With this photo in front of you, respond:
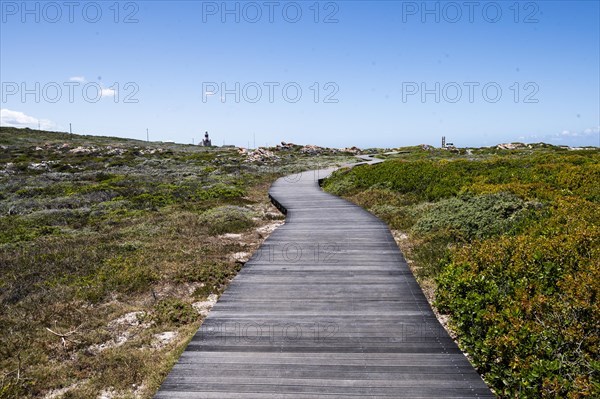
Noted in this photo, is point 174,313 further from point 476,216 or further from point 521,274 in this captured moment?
point 476,216

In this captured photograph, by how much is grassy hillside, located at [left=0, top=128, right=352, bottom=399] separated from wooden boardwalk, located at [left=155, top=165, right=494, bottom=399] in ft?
3.17

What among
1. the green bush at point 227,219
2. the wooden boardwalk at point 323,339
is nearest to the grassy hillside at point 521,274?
the wooden boardwalk at point 323,339

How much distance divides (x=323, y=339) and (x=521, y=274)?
4.28 metres

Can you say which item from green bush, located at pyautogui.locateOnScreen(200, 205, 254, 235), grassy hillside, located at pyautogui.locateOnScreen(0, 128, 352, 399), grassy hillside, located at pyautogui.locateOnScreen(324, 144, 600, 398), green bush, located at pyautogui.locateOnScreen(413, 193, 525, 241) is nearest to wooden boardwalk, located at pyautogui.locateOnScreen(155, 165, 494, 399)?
grassy hillside, located at pyautogui.locateOnScreen(324, 144, 600, 398)

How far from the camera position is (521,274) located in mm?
7352

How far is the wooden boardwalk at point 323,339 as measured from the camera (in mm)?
4840

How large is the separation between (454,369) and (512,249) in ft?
13.7

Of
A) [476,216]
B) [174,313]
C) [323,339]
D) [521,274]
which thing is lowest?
[174,313]

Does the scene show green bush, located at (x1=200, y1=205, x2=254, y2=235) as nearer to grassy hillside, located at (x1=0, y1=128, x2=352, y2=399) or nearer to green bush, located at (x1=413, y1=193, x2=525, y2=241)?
grassy hillside, located at (x1=0, y1=128, x2=352, y2=399)

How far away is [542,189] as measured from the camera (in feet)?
46.0

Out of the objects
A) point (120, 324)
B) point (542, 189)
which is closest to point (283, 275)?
point (120, 324)

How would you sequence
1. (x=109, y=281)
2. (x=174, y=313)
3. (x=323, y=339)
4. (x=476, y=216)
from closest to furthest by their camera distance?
(x=323, y=339)
(x=174, y=313)
(x=109, y=281)
(x=476, y=216)

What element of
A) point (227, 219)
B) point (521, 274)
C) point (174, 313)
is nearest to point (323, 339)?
point (174, 313)

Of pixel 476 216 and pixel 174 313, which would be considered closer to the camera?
pixel 174 313
